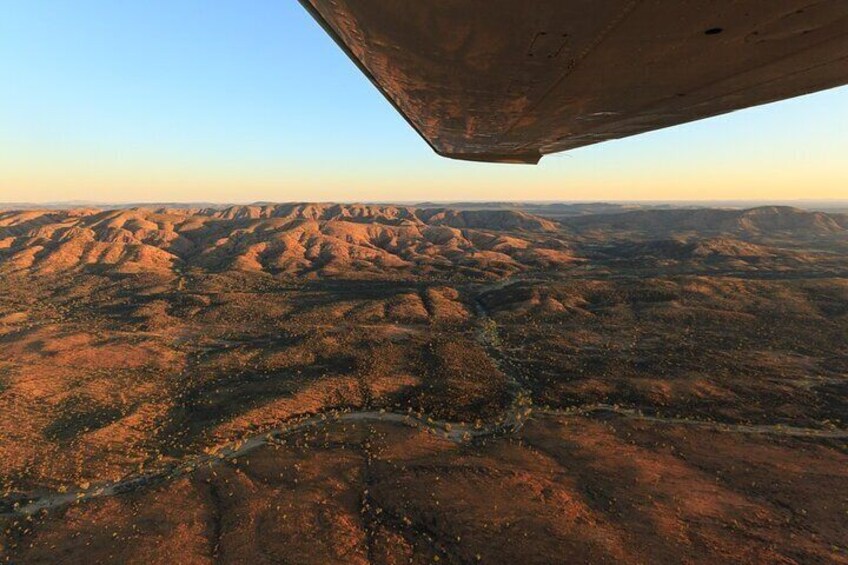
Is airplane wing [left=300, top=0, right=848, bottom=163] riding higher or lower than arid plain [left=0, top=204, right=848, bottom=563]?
higher

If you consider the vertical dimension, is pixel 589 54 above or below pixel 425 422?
above

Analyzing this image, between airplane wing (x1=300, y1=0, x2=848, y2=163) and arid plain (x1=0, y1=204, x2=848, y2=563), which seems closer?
airplane wing (x1=300, y1=0, x2=848, y2=163)

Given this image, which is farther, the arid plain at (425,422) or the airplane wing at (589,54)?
the arid plain at (425,422)

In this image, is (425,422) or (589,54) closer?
(589,54)

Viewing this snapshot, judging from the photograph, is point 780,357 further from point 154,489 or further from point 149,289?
point 149,289
